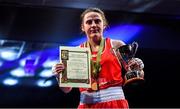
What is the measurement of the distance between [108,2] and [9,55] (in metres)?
1.35

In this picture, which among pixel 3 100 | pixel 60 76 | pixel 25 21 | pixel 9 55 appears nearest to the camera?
pixel 60 76

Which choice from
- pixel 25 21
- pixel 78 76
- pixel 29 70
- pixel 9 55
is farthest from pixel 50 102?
pixel 78 76

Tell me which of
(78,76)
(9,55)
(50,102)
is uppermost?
(9,55)

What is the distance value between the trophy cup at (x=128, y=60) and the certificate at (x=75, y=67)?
164 mm

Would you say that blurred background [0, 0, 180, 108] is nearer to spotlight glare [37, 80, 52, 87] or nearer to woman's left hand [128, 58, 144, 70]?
spotlight glare [37, 80, 52, 87]

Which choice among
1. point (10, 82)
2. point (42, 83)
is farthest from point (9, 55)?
point (42, 83)

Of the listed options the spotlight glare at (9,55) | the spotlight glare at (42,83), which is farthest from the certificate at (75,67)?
the spotlight glare at (42,83)

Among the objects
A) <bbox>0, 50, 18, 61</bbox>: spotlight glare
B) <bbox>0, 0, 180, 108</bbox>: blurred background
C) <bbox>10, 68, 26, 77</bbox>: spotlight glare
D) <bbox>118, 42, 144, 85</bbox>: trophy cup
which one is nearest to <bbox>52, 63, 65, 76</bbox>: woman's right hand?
<bbox>118, 42, 144, 85</bbox>: trophy cup

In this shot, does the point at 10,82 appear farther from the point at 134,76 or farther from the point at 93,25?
the point at 134,76

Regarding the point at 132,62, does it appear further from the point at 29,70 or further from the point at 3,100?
the point at 3,100

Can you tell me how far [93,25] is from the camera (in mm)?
A: 1750

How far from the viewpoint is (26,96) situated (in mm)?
5176

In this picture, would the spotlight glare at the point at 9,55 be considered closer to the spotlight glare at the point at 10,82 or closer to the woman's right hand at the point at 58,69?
the spotlight glare at the point at 10,82

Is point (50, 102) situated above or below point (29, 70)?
below
